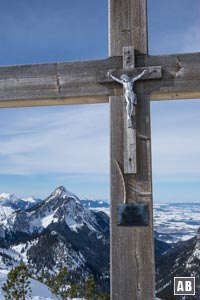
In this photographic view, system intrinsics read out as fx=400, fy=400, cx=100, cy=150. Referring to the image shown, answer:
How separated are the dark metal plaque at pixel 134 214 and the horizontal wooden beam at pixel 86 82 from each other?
1.75 ft

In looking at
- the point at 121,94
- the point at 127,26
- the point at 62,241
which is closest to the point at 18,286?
the point at 121,94

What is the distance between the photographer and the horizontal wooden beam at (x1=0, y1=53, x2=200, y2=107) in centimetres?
186

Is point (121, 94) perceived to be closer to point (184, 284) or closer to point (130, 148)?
Result: point (130, 148)

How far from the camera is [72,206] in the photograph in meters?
176

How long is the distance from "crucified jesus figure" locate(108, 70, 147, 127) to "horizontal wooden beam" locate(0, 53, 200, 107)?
3 cm

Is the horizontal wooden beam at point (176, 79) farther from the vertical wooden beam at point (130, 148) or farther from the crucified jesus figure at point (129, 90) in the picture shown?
the vertical wooden beam at point (130, 148)

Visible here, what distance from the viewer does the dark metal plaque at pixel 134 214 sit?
1737 mm

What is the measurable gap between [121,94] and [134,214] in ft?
1.85

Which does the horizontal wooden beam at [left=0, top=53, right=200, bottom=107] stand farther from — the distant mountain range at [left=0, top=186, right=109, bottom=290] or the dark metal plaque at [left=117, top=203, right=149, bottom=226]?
the distant mountain range at [left=0, top=186, right=109, bottom=290]

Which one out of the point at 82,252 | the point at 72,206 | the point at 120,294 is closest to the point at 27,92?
the point at 120,294

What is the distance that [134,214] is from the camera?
1.74 meters

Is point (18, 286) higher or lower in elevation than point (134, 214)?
lower

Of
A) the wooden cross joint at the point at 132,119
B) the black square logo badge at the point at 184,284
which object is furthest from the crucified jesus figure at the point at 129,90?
the black square logo badge at the point at 184,284

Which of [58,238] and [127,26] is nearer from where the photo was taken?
[127,26]
